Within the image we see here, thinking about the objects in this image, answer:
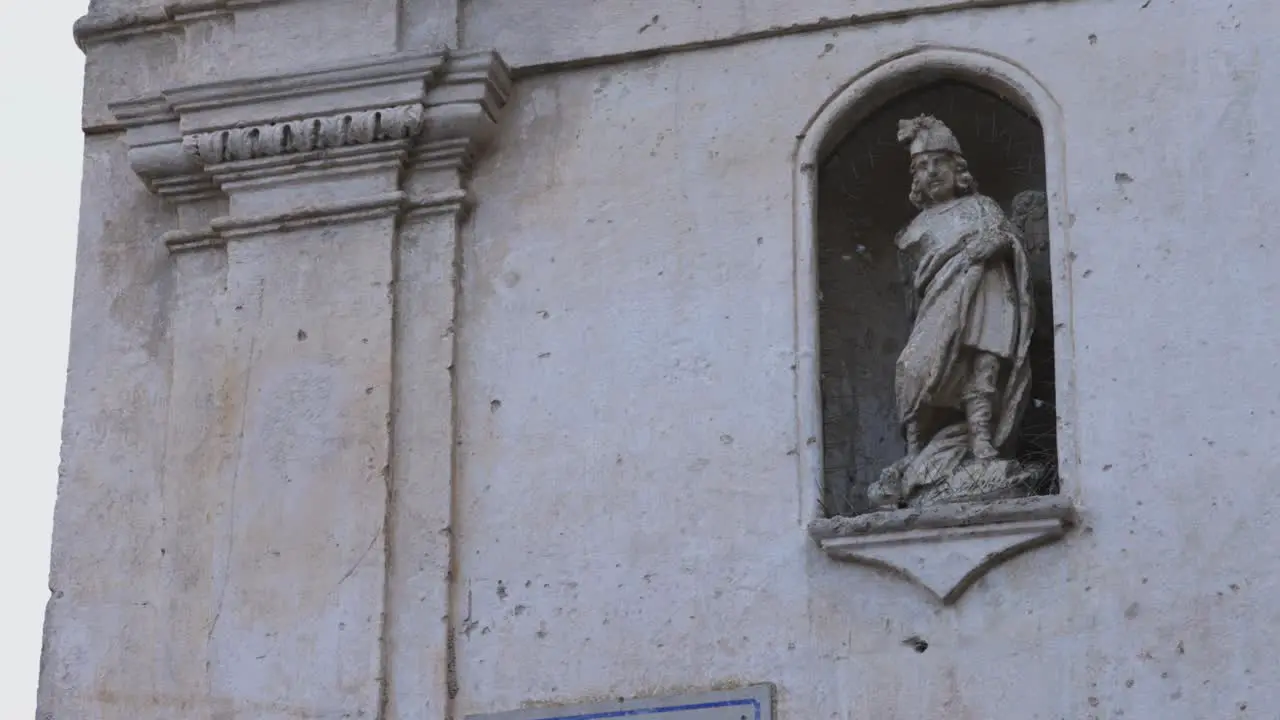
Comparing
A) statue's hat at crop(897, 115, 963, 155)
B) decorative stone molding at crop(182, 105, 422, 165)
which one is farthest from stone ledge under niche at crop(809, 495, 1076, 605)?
decorative stone molding at crop(182, 105, 422, 165)

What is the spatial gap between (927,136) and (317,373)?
202cm

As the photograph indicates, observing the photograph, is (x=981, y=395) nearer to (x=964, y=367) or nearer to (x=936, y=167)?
(x=964, y=367)

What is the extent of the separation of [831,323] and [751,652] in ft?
3.98

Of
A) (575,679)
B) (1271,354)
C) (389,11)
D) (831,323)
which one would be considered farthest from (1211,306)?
(389,11)

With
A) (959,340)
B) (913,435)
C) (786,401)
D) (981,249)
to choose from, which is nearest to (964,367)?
(959,340)

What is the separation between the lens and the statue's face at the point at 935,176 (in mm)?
10930

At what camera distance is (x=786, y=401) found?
34.8 ft

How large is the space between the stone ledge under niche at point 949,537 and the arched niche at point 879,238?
190 mm

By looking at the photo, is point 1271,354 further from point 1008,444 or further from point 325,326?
point 325,326

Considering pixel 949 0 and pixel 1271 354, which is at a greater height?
pixel 949 0

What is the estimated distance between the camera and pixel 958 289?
34.9 ft

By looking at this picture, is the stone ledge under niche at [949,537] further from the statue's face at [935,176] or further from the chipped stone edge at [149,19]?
the chipped stone edge at [149,19]

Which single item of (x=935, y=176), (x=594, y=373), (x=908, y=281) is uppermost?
(x=935, y=176)

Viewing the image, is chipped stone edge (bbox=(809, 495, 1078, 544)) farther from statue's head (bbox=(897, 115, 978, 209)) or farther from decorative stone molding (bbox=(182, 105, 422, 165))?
decorative stone molding (bbox=(182, 105, 422, 165))
